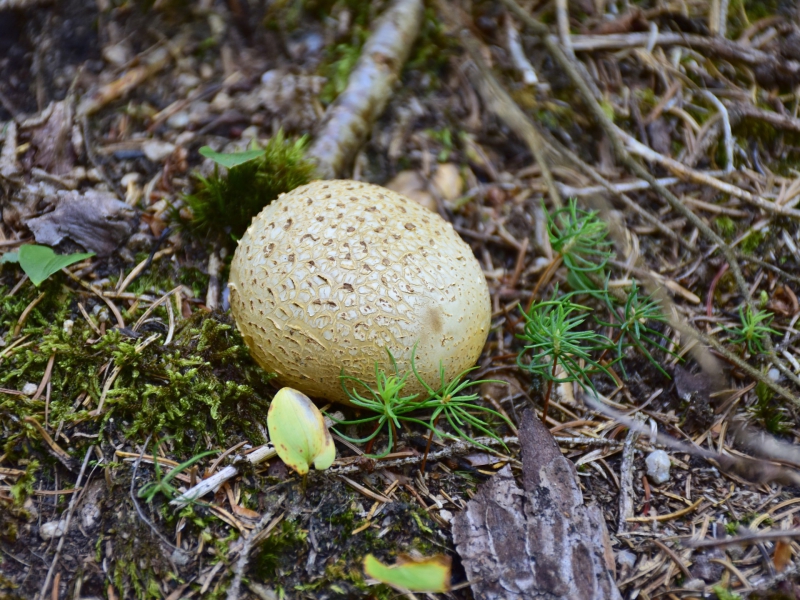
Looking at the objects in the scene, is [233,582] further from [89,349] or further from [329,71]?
[329,71]

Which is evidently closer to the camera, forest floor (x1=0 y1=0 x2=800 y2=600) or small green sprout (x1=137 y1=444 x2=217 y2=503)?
small green sprout (x1=137 y1=444 x2=217 y2=503)

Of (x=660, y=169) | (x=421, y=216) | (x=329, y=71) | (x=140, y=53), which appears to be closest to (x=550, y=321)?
(x=421, y=216)

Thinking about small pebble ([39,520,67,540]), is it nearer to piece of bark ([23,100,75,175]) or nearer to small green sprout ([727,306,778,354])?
piece of bark ([23,100,75,175])

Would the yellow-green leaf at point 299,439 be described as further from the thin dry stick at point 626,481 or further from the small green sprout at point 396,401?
the thin dry stick at point 626,481

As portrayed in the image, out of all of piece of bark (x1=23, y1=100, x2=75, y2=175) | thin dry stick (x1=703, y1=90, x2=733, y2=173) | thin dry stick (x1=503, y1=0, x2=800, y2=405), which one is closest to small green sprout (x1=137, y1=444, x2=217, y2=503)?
piece of bark (x1=23, y1=100, x2=75, y2=175)

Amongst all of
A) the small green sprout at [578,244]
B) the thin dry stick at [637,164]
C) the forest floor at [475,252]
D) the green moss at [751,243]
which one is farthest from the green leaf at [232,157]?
the green moss at [751,243]

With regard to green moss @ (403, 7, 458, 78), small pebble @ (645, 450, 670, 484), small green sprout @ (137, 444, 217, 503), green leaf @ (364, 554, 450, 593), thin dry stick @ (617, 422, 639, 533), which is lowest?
small pebble @ (645, 450, 670, 484)

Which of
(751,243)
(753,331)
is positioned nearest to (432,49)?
(751,243)
